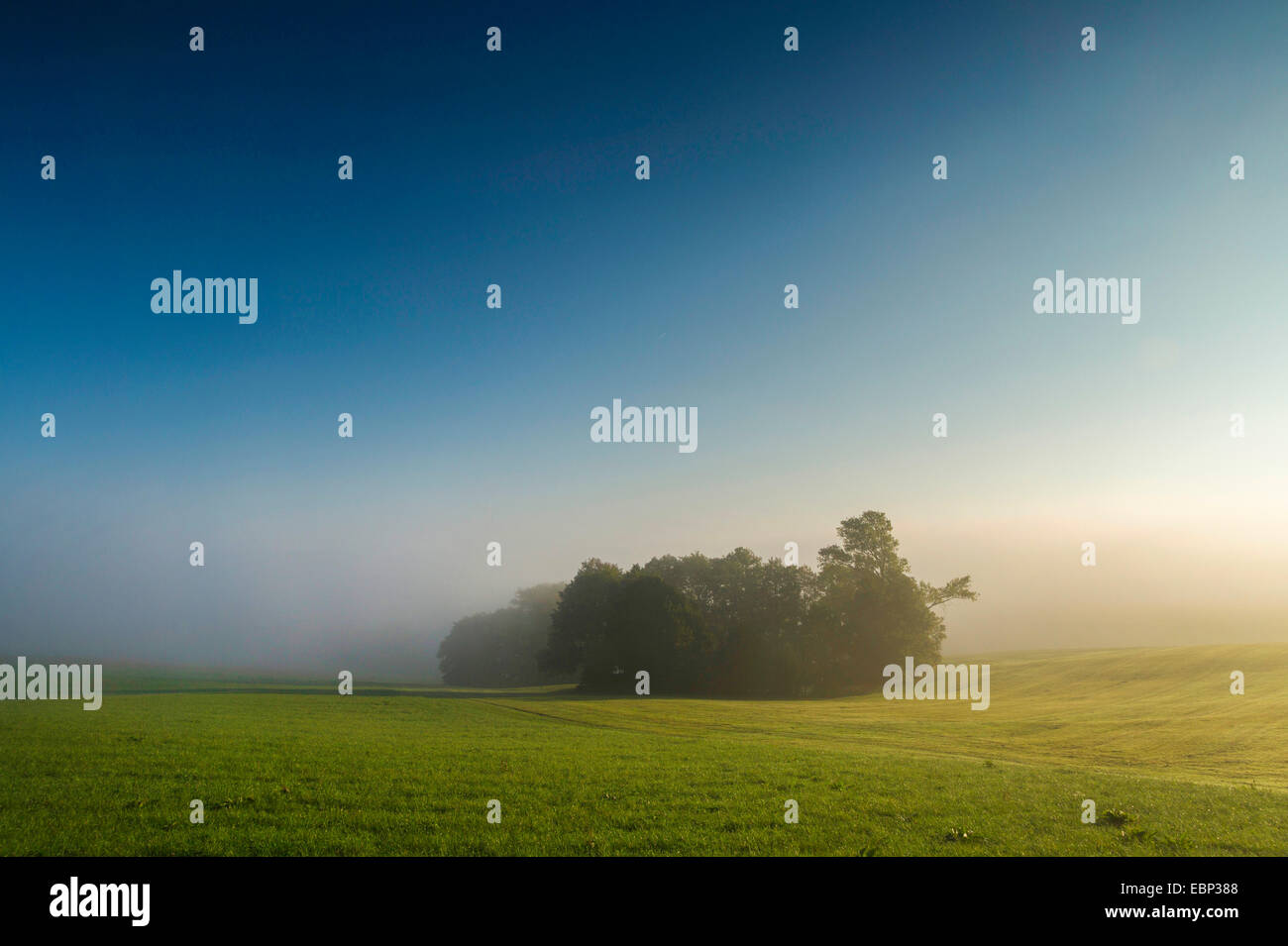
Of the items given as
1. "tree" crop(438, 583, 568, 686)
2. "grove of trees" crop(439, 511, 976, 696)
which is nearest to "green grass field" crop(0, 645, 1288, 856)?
"grove of trees" crop(439, 511, 976, 696)

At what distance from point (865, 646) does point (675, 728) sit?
50.4m

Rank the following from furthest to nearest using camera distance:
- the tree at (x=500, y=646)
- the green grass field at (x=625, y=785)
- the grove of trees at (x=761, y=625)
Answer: the tree at (x=500, y=646), the grove of trees at (x=761, y=625), the green grass field at (x=625, y=785)

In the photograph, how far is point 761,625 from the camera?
3438 inches

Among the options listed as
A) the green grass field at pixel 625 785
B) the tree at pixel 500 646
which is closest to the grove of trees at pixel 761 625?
the tree at pixel 500 646

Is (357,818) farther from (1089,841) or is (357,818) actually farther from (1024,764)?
(1024,764)

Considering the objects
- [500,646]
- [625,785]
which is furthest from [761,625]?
[625,785]

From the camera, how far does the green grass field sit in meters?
13.7

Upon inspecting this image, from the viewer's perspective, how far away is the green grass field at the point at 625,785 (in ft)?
45.1

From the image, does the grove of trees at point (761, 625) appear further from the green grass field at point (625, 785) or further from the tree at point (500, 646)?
the green grass field at point (625, 785)

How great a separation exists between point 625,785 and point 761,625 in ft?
234

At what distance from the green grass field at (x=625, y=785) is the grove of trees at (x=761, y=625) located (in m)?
39.9

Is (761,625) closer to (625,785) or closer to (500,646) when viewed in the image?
Result: (500,646)

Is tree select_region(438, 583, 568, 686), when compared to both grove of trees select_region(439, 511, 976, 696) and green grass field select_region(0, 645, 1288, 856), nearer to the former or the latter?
grove of trees select_region(439, 511, 976, 696)
